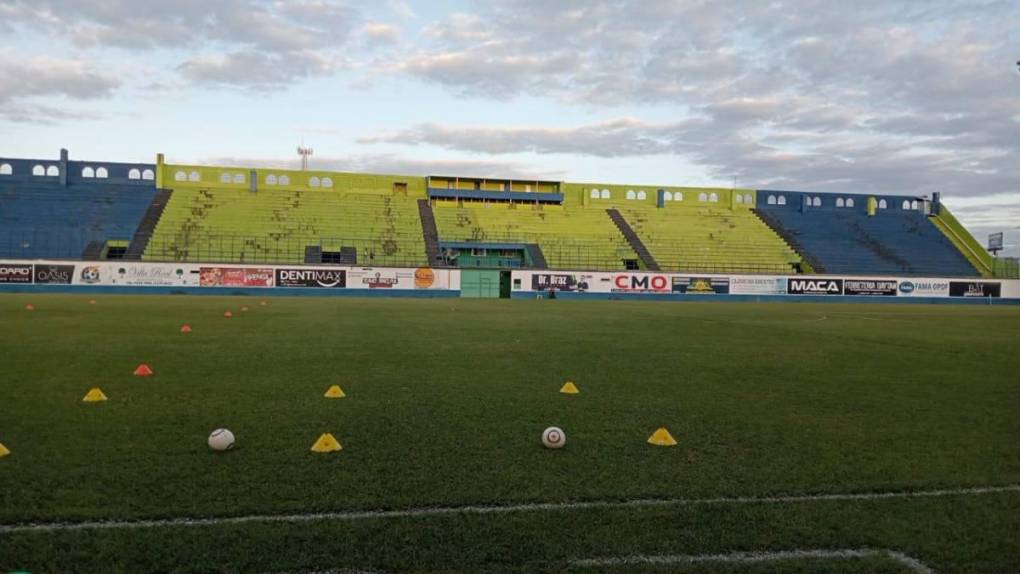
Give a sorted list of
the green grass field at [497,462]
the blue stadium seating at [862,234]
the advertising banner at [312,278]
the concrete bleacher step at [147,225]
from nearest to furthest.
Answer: the green grass field at [497,462], the advertising banner at [312,278], the concrete bleacher step at [147,225], the blue stadium seating at [862,234]

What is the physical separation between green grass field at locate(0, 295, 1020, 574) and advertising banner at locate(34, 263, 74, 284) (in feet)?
122

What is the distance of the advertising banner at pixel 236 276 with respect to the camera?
4753 centimetres

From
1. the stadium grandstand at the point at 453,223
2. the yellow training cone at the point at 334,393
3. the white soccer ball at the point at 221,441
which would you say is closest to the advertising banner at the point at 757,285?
the stadium grandstand at the point at 453,223

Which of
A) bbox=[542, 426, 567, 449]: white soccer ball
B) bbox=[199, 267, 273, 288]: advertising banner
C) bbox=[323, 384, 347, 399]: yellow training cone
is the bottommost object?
bbox=[323, 384, 347, 399]: yellow training cone

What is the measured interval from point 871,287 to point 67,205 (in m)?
59.7

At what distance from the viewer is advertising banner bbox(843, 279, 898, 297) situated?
186 feet

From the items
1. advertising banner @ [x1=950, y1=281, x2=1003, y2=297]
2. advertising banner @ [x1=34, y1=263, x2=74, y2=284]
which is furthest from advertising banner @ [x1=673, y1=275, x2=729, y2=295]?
advertising banner @ [x1=34, y1=263, x2=74, y2=284]

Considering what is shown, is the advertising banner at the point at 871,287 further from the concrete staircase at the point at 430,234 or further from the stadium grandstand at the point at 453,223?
the concrete staircase at the point at 430,234

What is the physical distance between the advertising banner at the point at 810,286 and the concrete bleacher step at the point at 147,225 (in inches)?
1789

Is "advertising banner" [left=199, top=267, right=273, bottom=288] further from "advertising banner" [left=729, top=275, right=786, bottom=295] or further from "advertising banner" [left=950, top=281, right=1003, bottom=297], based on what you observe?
"advertising banner" [left=950, top=281, right=1003, bottom=297]

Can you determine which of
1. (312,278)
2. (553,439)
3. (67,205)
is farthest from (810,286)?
(67,205)

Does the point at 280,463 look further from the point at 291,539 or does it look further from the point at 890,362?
the point at 890,362

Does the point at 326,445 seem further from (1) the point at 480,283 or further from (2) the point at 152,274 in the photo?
(1) the point at 480,283

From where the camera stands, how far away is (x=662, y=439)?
6711 mm
